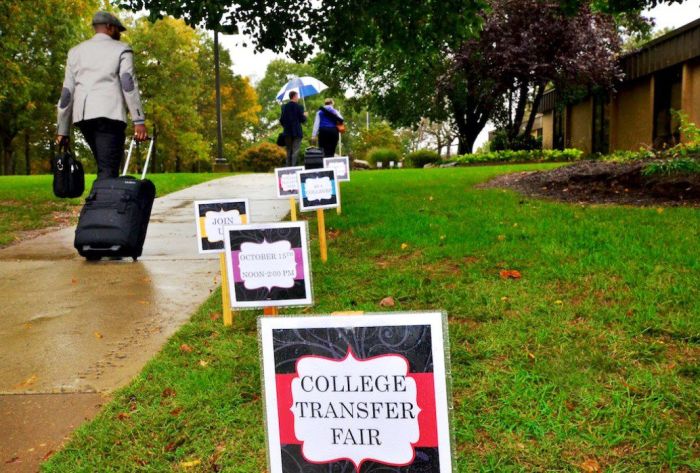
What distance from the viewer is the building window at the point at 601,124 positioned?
95.0ft

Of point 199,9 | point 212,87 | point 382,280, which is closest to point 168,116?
point 212,87

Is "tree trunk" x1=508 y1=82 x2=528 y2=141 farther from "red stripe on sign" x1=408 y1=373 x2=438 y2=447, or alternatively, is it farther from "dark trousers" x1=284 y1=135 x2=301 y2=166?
"red stripe on sign" x1=408 y1=373 x2=438 y2=447

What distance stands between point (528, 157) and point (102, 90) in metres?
19.8

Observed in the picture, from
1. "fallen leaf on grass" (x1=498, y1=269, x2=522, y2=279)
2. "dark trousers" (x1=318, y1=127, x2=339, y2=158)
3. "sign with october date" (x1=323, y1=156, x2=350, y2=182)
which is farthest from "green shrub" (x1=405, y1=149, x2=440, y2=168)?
"fallen leaf on grass" (x1=498, y1=269, x2=522, y2=279)

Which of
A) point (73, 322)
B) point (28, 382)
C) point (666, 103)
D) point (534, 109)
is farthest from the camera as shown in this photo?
point (534, 109)

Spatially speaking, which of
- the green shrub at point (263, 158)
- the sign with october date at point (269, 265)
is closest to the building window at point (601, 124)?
the green shrub at point (263, 158)

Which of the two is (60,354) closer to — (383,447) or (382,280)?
(382,280)

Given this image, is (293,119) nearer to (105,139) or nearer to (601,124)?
(105,139)

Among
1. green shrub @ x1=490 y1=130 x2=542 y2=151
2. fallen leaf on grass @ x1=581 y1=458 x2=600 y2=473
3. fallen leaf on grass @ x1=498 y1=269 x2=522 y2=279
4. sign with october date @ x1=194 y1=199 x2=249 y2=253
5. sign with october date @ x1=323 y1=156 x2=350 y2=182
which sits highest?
green shrub @ x1=490 y1=130 x2=542 y2=151

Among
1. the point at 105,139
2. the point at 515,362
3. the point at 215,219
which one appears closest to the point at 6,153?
the point at 105,139

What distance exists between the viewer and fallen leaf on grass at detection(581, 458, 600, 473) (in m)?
2.47

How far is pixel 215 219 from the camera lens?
4.61 metres

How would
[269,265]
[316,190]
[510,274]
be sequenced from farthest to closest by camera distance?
1. [316,190]
2. [510,274]
3. [269,265]

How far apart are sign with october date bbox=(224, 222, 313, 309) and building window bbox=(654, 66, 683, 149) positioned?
21.4m
